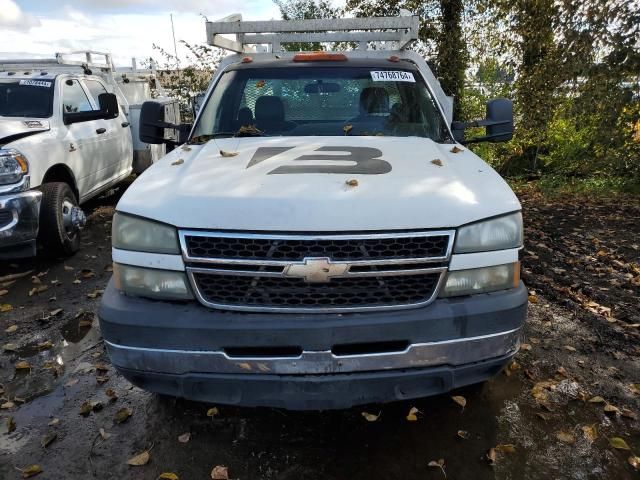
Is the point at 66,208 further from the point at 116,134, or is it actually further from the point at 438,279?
the point at 438,279

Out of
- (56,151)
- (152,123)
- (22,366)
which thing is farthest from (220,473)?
(56,151)

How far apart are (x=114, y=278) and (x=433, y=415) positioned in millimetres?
1898

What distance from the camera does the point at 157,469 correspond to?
2541mm

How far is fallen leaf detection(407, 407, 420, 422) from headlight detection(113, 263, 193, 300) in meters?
1.43

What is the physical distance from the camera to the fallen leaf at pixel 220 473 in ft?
8.13

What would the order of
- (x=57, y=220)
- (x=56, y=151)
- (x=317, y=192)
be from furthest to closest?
(x=56, y=151) → (x=57, y=220) → (x=317, y=192)

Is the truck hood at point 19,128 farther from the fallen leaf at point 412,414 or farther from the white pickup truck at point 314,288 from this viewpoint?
the fallen leaf at point 412,414

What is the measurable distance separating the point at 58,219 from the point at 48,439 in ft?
10.6

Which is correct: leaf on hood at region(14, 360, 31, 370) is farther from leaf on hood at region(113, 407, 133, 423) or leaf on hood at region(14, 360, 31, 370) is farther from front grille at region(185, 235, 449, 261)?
front grille at region(185, 235, 449, 261)

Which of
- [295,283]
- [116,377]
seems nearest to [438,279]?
[295,283]

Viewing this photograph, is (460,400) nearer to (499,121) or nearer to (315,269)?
(315,269)

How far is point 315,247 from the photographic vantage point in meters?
2.28

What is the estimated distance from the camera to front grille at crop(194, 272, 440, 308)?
2.32 metres

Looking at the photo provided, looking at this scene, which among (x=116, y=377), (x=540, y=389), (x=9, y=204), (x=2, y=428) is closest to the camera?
(x=2, y=428)
